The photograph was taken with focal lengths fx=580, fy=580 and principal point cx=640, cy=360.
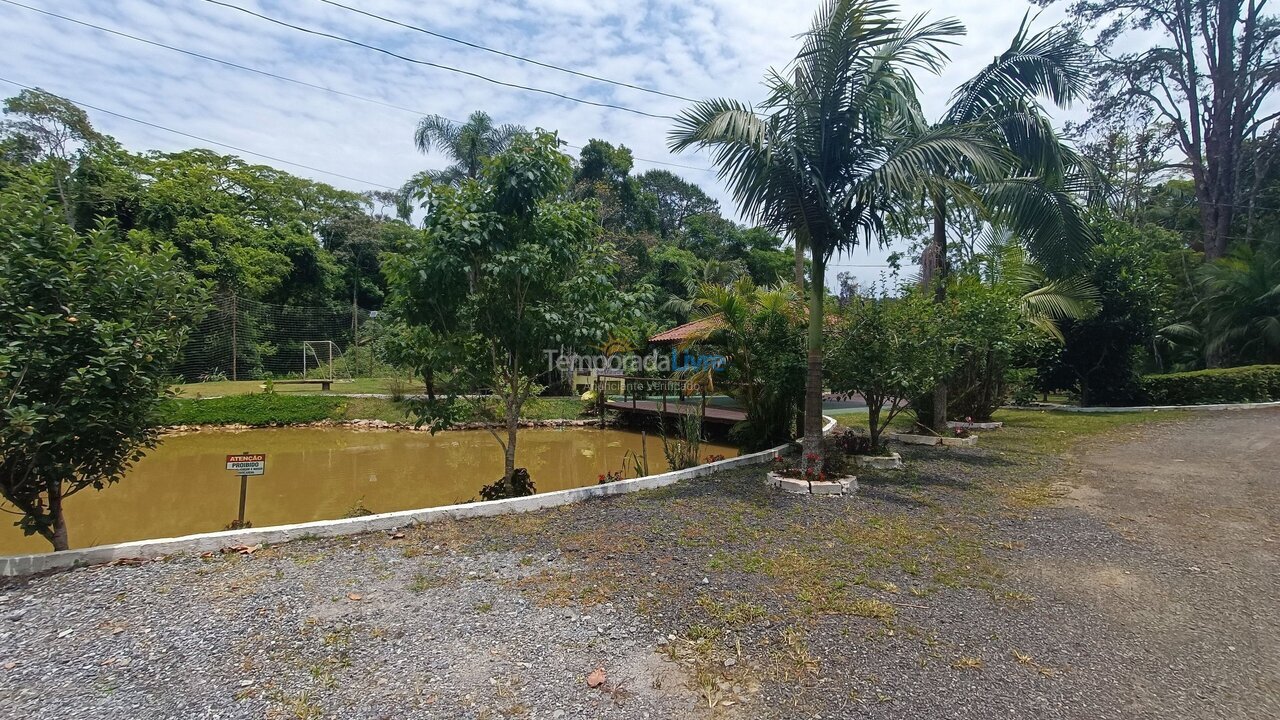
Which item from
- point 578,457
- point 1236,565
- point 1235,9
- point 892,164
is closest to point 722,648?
point 1236,565

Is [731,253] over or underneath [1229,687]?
over

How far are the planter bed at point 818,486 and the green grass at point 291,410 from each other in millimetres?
8617

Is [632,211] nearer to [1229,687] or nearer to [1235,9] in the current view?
[1235,9]

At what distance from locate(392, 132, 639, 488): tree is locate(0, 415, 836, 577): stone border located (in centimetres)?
72

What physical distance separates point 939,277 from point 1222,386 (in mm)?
10699

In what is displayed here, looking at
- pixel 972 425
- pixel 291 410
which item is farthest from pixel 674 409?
pixel 291 410

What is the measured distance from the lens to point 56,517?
4023 mm

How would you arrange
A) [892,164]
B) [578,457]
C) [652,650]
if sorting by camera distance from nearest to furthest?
[652,650], [892,164], [578,457]

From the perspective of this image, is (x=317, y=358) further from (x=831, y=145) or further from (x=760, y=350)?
(x=831, y=145)

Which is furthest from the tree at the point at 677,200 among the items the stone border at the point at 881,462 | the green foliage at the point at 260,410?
the stone border at the point at 881,462

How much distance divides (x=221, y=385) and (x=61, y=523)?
16.3 m

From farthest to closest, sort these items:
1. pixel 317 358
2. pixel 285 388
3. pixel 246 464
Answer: pixel 317 358, pixel 285 388, pixel 246 464

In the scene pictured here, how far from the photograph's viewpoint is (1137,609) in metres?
3.18

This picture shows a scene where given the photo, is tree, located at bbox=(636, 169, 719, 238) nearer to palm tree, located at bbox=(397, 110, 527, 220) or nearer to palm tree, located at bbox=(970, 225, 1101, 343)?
palm tree, located at bbox=(397, 110, 527, 220)
